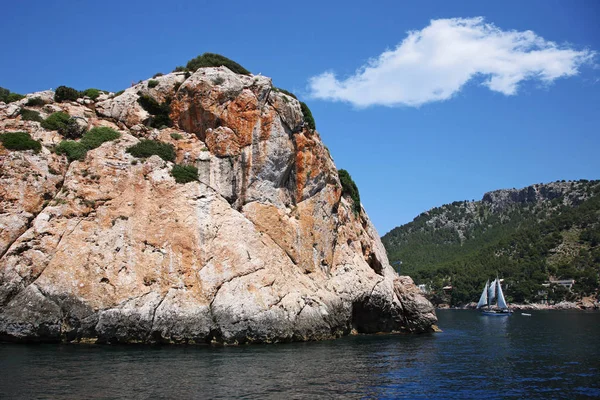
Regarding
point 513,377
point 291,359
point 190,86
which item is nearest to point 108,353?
point 291,359

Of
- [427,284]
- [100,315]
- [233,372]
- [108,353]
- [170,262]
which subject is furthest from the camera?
[427,284]

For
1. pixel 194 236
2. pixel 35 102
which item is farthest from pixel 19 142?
pixel 194 236

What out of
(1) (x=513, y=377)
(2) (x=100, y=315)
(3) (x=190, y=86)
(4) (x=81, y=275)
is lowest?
(1) (x=513, y=377)

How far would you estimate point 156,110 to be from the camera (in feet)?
139

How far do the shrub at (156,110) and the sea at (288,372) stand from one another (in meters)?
20.7

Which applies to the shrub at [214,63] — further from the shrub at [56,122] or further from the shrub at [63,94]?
the shrub at [56,122]

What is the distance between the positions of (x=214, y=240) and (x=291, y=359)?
38.2 ft

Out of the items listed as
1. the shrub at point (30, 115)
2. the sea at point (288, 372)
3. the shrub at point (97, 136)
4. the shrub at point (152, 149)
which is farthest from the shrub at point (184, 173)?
the sea at point (288, 372)

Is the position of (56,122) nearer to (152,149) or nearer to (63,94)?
(63,94)

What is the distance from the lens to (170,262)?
32.6 meters

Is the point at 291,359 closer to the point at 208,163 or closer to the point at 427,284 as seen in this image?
the point at 208,163

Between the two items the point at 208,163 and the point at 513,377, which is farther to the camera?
the point at 208,163

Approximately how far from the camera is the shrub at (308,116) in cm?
4456

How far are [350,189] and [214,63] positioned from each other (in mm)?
19521
